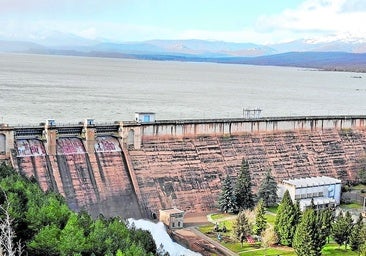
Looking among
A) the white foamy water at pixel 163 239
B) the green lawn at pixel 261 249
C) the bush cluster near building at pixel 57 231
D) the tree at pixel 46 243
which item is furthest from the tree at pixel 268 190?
the tree at pixel 46 243

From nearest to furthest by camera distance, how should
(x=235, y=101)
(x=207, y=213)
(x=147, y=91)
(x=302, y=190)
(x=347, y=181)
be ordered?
(x=207, y=213)
(x=302, y=190)
(x=347, y=181)
(x=235, y=101)
(x=147, y=91)

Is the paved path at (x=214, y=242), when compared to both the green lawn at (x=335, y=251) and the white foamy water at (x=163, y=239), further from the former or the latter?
the green lawn at (x=335, y=251)

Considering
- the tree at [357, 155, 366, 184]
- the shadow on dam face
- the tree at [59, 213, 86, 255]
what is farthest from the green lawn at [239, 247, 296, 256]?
the tree at [357, 155, 366, 184]

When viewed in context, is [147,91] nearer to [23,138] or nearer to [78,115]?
[78,115]

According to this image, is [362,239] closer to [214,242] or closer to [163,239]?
[214,242]

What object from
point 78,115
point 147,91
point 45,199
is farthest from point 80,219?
point 147,91

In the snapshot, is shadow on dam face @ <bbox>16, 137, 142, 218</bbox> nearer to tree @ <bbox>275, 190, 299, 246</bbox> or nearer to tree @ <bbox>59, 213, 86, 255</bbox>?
tree @ <bbox>275, 190, 299, 246</bbox>
